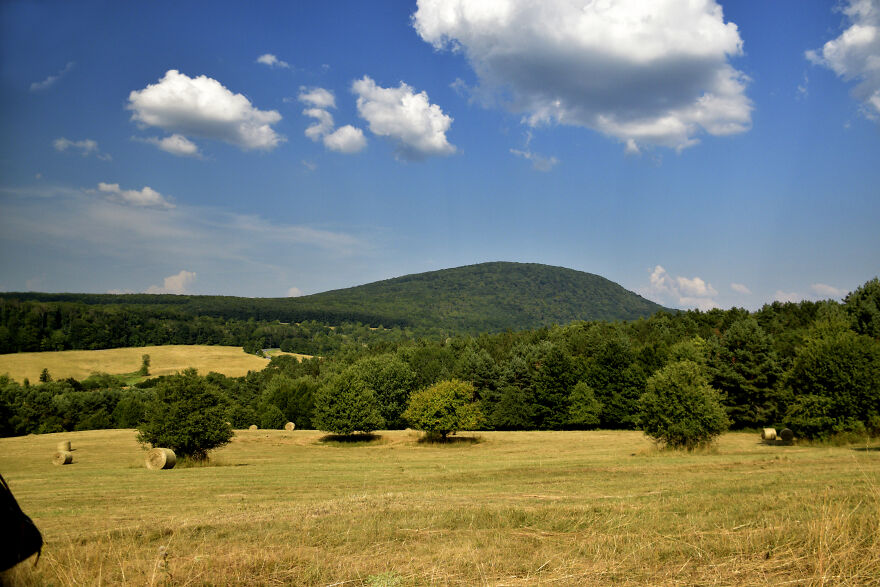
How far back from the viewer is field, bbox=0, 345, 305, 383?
109375 millimetres

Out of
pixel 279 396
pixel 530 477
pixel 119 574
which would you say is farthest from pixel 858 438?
pixel 279 396

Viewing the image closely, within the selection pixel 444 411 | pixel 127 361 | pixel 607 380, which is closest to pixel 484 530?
pixel 444 411

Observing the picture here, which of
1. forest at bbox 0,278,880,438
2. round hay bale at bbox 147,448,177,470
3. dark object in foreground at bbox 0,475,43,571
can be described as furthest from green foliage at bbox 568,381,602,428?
dark object in foreground at bbox 0,475,43,571

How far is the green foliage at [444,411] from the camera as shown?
53.2m

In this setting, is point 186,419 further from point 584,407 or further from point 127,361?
point 127,361

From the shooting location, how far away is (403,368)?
276ft

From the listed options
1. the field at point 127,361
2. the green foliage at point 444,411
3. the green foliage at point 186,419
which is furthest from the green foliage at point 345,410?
the field at point 127,361

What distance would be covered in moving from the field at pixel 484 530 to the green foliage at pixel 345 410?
32.1 m

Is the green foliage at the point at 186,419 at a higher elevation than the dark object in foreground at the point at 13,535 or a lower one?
lower

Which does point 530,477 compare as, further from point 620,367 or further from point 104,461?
point 620,367

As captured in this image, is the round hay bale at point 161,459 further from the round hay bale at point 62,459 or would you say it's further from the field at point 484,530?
the round hay bale at point 62,459

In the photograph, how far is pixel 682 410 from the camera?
35.2 meters

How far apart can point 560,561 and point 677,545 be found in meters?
1.99

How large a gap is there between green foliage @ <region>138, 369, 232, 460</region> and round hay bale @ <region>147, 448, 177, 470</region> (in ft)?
5.48
